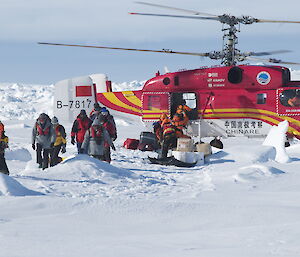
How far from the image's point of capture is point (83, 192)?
7062 millimetres

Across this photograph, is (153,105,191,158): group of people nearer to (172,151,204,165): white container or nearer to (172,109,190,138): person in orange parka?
(172,109,190,138): person in orange parka

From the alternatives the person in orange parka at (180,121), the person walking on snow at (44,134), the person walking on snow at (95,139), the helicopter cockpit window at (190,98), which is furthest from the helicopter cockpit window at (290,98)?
the person walking on snow at (44,134)

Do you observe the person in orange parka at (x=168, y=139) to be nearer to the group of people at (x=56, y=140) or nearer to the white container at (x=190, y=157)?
the white container at (x=190, y=157)

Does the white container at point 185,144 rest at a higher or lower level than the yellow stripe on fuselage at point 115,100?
lower

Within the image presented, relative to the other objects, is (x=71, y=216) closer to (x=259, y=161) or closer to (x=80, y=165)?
(x=80, y=165)

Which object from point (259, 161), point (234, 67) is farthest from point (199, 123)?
point (259, 161)

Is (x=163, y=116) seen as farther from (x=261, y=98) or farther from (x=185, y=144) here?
(x=261, y=98)

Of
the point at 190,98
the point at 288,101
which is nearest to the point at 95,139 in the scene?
the point at 190,98

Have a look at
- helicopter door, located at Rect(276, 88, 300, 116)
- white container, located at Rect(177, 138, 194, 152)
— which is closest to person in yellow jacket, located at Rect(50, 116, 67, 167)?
white container, located at Rect(177, 138, 194, 152)

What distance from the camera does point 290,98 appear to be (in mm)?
13781

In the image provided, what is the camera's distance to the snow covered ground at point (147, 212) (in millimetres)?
4062

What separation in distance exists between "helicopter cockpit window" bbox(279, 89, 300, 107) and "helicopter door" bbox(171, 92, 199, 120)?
96.1 inches

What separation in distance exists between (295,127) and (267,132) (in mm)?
799

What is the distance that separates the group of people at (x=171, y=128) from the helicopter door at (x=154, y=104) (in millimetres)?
296
